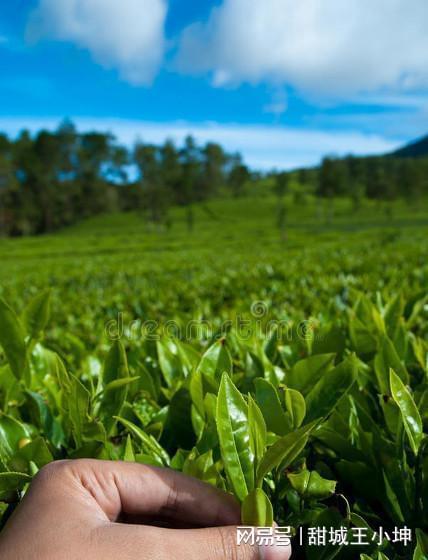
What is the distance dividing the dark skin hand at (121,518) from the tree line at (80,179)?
6246cm

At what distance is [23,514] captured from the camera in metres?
0.83

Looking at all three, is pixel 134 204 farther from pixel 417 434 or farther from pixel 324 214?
pixel 417 434

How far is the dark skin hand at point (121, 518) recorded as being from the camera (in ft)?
2.56

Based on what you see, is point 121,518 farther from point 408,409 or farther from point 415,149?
point 415,149

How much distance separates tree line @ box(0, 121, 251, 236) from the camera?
67.2m

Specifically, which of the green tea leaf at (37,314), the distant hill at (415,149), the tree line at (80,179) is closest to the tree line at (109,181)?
the tree line at (80,179)

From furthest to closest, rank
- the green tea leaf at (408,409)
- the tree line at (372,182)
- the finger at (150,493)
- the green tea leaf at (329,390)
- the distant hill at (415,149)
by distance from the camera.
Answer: the distant hill at (415,149), the tree line at (372,182), the green tea leaf at (329,390), the green tea leaf at (408,409), the finger at (150,493)

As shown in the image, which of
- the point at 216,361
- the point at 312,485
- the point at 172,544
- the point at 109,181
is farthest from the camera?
the point at 109,181

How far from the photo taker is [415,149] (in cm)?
18562

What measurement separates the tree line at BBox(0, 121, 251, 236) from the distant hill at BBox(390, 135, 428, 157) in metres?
122

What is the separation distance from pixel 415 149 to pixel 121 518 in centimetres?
20442

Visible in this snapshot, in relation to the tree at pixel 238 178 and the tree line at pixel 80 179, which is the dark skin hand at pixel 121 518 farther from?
the tree at pixel 238 178

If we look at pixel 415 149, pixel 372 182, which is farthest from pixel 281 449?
pixel 415 149

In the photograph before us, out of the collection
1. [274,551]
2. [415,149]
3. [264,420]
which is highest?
[415,149]
